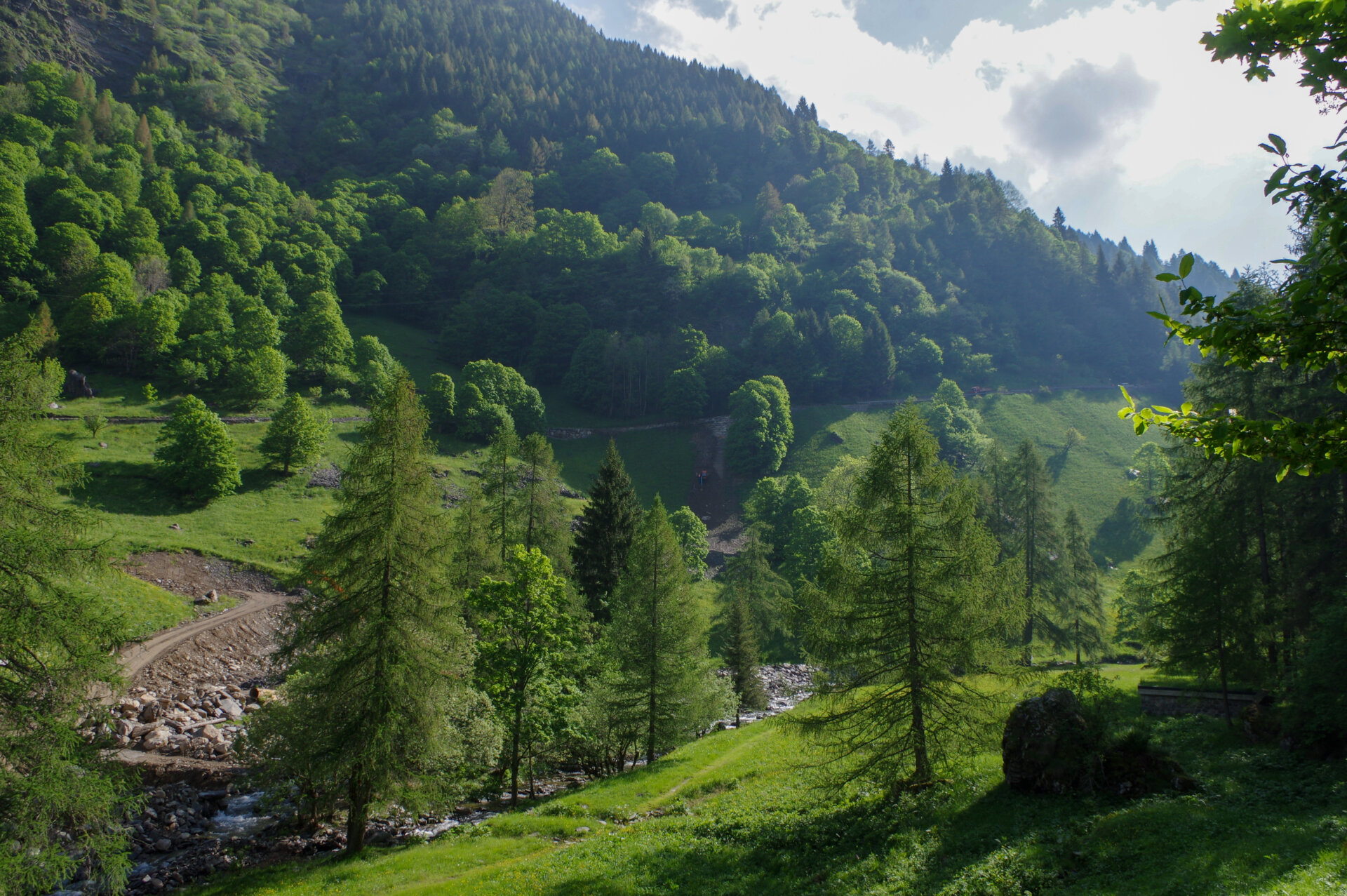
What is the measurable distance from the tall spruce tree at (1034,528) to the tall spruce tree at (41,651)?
44179 mm

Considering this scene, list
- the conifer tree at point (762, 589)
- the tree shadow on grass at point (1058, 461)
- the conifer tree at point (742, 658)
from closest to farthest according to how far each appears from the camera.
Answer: the conifer tree at point (742, 658) < the conifer tree at point (762, 589) < the tree shadow on grass at point (1058, 461)

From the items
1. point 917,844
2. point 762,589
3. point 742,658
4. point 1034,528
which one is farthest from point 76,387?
point 1034,528

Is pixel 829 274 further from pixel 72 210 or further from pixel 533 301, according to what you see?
pixel 72 210

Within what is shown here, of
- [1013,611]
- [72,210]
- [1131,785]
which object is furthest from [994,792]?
[72,210]

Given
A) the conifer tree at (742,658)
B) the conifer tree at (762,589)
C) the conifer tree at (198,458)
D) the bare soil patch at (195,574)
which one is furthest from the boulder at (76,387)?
the conifer tree at (742,658)

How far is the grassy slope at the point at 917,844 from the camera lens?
12.3m

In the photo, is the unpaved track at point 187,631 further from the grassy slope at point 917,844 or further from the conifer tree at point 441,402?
the conifer tree at point 441,402

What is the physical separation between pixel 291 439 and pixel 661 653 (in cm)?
4438

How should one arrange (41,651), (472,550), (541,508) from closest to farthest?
(41,651), (472,550), (541,508)

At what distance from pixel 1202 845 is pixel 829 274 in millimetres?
129000

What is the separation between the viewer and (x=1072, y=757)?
16.8m

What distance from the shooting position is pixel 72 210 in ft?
287

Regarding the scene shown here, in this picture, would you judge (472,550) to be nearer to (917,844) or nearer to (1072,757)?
(917,844)

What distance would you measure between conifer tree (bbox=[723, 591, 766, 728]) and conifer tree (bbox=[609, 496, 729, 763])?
22.0 ft
